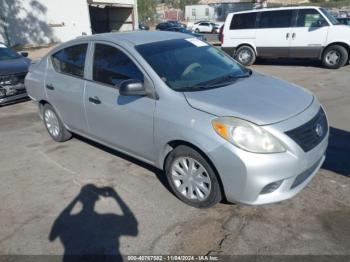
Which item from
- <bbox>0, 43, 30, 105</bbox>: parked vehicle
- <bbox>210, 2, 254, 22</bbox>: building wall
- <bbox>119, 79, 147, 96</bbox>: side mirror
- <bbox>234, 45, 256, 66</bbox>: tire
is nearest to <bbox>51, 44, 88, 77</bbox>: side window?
<bbox>119, 79, 147, 96</bbox>: side mirror

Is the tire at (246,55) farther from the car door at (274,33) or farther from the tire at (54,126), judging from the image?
the tire at (54,126)

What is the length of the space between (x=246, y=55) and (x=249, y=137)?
10.4 metres

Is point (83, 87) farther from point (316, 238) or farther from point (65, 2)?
point (65, 2)

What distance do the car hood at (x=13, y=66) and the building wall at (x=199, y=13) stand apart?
5083 centimetres

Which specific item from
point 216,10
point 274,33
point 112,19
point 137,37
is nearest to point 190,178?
point 137,37

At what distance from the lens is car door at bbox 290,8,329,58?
1104cm

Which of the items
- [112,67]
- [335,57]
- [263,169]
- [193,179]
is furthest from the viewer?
[335,57]

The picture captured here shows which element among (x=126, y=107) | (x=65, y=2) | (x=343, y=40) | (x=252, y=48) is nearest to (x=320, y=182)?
(x=126, y=107)

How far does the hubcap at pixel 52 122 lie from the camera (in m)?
5.39

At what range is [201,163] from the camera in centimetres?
324

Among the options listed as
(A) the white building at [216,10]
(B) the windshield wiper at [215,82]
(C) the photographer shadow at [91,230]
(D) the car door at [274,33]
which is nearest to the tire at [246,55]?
(D) the car door at [274,33]

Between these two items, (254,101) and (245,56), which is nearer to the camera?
(254,101)

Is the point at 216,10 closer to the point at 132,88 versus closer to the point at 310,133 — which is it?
the point at 132,88

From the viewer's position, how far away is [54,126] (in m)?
5.48
